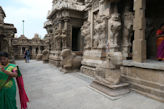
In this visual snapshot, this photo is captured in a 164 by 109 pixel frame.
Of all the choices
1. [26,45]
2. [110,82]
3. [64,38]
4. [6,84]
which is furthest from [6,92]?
[26,45]

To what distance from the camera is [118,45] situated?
5371 mm

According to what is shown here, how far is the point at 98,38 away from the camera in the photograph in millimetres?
6055

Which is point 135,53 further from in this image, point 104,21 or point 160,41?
point 104,21

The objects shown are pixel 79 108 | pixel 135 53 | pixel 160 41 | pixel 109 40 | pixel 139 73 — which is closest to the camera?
pixel 79 108

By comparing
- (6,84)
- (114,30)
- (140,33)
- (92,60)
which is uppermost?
(114,30)

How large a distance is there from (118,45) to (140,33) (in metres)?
1.53

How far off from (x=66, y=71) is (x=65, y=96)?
3393 millimetres

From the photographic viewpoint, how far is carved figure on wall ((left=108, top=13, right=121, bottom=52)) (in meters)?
5.16

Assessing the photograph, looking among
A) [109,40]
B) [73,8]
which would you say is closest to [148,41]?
[109,40]

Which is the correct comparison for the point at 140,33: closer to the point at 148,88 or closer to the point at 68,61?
the point at 148,88

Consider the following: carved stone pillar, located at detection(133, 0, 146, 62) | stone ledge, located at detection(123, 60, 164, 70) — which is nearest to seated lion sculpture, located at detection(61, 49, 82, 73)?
stone ledge, located at detection(123, 60, 164, 70)

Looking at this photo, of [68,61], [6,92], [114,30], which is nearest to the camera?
[6,92]

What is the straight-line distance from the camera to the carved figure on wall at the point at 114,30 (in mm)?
5164

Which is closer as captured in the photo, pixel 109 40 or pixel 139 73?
pixel 139 73
